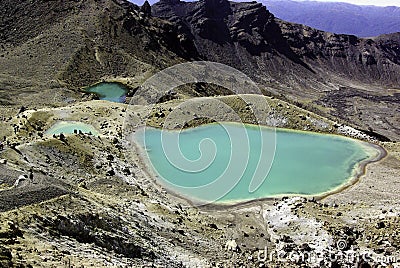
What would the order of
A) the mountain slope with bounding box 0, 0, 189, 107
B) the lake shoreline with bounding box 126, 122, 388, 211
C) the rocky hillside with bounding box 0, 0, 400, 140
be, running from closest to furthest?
1. the lake shoreline with bounding box 126, 122, 388, 211
2. the rocky hillside with bounding box 0, 0, 400, 140
3. the mountain slope with bounding box 0, 0, 189, 107

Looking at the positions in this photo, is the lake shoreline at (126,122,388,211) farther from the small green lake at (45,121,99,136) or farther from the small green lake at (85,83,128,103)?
the small green lake at (85,83,128,103)

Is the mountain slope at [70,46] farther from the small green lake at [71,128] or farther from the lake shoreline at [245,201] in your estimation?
the lake shoreline at [245,201]

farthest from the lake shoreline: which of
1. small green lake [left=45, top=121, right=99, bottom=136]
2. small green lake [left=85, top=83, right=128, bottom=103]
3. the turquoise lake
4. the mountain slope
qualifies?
the mountain slope

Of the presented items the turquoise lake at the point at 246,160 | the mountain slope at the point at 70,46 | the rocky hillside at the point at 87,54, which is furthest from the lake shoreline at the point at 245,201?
the mountain slope at the point at 70,46

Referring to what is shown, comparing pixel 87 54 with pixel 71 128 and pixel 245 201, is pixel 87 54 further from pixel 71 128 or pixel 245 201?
pixel 245 201

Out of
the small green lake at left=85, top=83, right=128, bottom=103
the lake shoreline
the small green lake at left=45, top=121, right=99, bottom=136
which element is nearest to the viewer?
the lake shoreline

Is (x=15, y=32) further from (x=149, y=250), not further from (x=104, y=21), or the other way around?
(x=149, y=250)

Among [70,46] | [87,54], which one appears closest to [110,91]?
[87,54]
